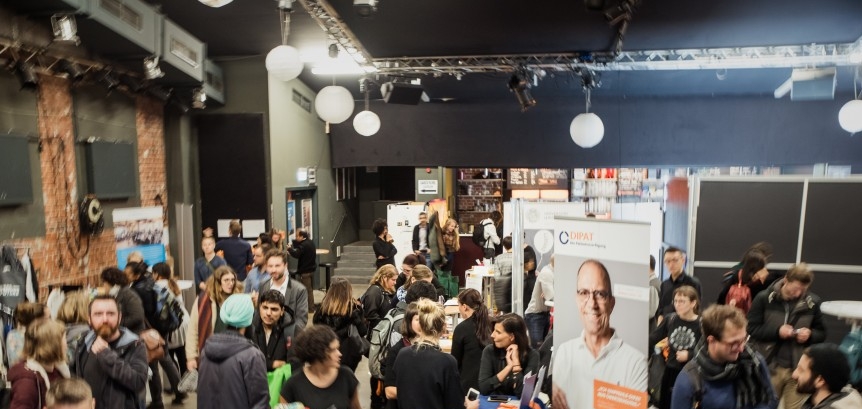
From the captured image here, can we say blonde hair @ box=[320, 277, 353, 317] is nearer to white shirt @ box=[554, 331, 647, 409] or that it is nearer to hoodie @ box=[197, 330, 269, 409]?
hoodie @ box=[197, 330, 269, 409]

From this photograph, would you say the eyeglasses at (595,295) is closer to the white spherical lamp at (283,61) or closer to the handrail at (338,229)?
the white spherical lamp at (283,61)

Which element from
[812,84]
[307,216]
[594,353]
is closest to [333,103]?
[594,353]

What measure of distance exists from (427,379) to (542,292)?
109 inches

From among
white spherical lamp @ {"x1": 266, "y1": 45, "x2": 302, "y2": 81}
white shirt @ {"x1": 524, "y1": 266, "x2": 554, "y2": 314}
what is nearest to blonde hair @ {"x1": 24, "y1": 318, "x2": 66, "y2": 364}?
white spherical lamp @ {"x1": 266, "y1": 45, "x2": 302, "y2": 81}

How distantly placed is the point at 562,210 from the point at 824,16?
305cm

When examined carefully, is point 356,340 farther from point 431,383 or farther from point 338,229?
point 338,229

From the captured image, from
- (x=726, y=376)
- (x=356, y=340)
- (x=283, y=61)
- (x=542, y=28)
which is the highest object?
(x=542, y=28)

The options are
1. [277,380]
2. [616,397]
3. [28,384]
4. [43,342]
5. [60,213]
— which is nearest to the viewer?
[616,397]

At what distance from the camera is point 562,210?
262 inches

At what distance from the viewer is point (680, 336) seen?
3928 millimetres

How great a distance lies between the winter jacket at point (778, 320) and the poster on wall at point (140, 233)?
6303 millimetres

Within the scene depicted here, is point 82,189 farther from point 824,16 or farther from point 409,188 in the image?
point 409,188

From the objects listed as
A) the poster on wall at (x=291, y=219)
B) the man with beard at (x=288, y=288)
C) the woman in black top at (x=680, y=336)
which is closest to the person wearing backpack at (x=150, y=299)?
the man with beard at (x=288, y=288)

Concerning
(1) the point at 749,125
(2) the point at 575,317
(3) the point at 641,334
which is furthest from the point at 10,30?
(1) the point at 749,125
